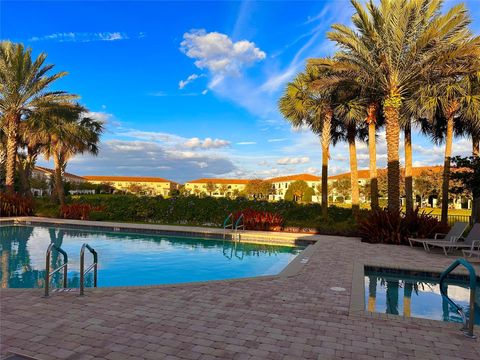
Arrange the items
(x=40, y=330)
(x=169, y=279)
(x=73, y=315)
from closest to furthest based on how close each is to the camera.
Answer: (x=40, y=330) < (x=73, y=315) < (x=169, y=279)

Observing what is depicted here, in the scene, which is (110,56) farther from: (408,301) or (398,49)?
(408,301)

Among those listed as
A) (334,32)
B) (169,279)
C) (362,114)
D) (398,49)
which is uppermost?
(334,32)

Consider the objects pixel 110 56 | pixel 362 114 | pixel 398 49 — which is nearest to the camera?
pixel 398 49

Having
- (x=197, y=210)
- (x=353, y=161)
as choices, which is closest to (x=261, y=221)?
(x=197, y=210)

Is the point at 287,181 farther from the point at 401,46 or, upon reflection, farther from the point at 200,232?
the point at 401,46

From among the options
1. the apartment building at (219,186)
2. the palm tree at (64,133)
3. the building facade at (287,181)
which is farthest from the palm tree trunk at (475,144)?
the apartment building at (219,186)

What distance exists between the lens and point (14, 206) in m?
20.1

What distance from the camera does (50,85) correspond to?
69.9 feet

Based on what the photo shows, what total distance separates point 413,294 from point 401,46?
9173 mm

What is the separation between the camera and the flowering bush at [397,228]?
11.8m

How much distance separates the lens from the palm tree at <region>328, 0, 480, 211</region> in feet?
40.1

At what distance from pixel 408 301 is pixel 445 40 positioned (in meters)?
10.4

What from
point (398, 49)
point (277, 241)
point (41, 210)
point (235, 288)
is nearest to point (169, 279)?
point (235, 288)

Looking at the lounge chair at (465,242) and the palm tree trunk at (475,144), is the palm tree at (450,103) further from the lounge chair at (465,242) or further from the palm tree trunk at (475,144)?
the lounge chair at (465,242)
